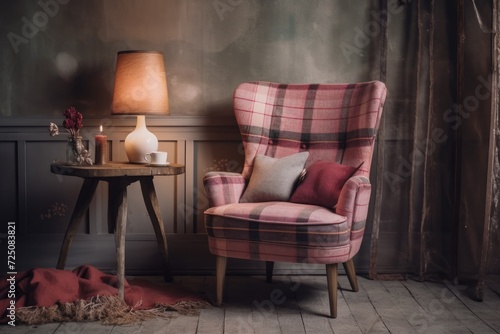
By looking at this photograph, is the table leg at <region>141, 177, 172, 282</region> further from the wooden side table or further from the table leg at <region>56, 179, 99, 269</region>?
the table leg at <region>56, 179, 99, 269</region>

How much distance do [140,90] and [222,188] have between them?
0.61 meters

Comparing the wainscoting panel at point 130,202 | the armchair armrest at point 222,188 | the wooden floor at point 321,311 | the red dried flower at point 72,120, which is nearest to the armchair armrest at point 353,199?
the wooden floor at point 321,311

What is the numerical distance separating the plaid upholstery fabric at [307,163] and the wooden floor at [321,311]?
0.26 metres

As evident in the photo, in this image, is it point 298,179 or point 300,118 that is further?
point 300,118

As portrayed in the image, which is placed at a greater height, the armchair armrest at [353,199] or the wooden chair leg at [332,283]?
the armchair armrest at [353,199]

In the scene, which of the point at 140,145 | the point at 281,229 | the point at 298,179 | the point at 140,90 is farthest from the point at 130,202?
the point at 281,229

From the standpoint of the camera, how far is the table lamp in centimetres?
283

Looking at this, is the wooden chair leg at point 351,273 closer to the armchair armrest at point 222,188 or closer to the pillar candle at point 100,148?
the armchair armrest at point 222,188

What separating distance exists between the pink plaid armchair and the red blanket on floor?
306 millimetres

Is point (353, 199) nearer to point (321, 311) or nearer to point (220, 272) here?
point (321, 311)

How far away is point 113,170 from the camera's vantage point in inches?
102

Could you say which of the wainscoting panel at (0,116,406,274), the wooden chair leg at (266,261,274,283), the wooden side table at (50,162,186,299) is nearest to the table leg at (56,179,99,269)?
the wooden side table at (50,162,186,299)

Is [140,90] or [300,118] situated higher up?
[140,90]

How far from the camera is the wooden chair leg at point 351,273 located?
9.36ft
